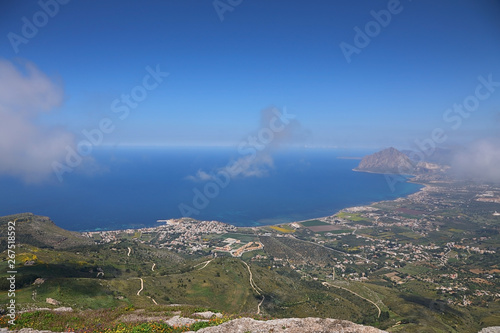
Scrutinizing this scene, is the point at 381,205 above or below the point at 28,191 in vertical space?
below

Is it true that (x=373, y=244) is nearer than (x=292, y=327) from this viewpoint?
No

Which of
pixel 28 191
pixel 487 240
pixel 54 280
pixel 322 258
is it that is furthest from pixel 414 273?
pixel 28 191

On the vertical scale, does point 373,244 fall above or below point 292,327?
below

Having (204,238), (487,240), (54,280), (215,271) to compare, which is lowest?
(487,240)

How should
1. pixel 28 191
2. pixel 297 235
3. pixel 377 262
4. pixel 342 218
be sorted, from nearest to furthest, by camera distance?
pixel 377 262
pixel 297 235
pixel 342 218
pixel 28 191

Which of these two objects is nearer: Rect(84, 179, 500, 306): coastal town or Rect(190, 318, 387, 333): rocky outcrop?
Rect(190, 318, 387, 333): rocky outcrop

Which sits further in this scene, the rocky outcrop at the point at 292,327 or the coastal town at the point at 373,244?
the coastal town at the point at 373,244

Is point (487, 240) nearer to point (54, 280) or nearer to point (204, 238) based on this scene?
point (204, 238)

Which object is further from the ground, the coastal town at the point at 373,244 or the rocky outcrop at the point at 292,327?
the rocky outcrop at the point at 292,327
